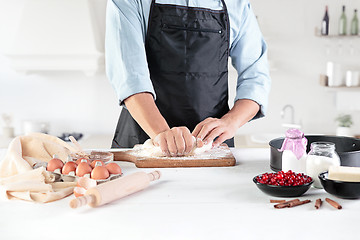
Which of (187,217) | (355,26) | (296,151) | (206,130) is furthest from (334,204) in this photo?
(355,26)

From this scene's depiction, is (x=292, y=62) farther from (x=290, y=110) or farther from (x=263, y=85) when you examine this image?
(x=263, y=85)

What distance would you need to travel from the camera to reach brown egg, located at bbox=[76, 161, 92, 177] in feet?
4.23

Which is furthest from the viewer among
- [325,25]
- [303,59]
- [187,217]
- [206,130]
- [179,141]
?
[303,59]

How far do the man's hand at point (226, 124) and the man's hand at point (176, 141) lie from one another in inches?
3.8

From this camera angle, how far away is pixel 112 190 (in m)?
1.15

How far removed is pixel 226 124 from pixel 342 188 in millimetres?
641

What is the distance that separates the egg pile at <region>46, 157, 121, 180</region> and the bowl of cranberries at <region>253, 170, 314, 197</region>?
40cm

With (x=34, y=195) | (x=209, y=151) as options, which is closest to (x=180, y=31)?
(x=209, y=151)

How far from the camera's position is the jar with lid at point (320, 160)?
1.26 metres

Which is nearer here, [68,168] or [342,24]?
[68,168]

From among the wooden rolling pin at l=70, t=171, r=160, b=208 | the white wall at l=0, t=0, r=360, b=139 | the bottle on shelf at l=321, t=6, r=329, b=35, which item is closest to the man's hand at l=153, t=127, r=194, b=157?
the wooden rolling pin at l=70, t=171, r=160, b=208

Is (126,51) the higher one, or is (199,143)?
(126,51)

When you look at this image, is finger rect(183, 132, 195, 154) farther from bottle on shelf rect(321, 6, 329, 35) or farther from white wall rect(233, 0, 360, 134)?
bottle on shelf rect(321, 6, 329, 35)

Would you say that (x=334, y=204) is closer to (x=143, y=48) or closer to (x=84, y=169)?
(x=84, y=169)
